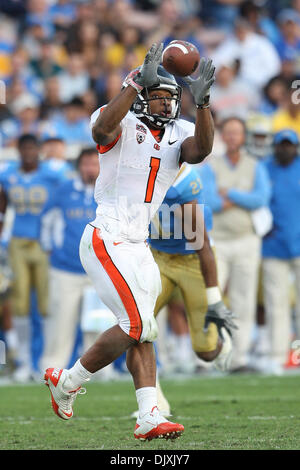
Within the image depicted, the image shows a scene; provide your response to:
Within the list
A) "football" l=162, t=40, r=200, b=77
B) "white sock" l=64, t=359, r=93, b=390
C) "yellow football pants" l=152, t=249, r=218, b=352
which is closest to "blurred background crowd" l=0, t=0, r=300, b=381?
"yellow football pants" l=152, t=249, r=218, b=352

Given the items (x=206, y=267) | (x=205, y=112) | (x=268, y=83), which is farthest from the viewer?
(x=268, y=83)

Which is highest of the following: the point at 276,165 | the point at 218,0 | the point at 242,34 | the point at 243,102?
the point at 218,0

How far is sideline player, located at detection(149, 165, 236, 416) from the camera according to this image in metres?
6.12

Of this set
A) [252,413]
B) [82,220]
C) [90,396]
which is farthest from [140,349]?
[82,220]

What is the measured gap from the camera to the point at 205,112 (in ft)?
16.0

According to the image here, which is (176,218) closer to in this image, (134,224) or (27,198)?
(134,224)

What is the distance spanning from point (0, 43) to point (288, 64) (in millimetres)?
3762

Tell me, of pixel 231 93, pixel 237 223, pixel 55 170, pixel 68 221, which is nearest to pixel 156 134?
pixel 68 221

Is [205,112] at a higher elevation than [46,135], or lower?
lower

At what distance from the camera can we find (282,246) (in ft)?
31.8

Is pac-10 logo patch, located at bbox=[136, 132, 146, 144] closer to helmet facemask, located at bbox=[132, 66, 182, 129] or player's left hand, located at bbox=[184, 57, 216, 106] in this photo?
helmet facemask, located at bbox=[132, 66, 182, 129]

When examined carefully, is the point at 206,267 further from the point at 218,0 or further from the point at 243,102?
the point at 218,0

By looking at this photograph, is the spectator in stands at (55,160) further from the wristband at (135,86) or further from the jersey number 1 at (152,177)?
the wristband at (135,86)

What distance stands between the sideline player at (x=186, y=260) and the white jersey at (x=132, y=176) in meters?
0.96
